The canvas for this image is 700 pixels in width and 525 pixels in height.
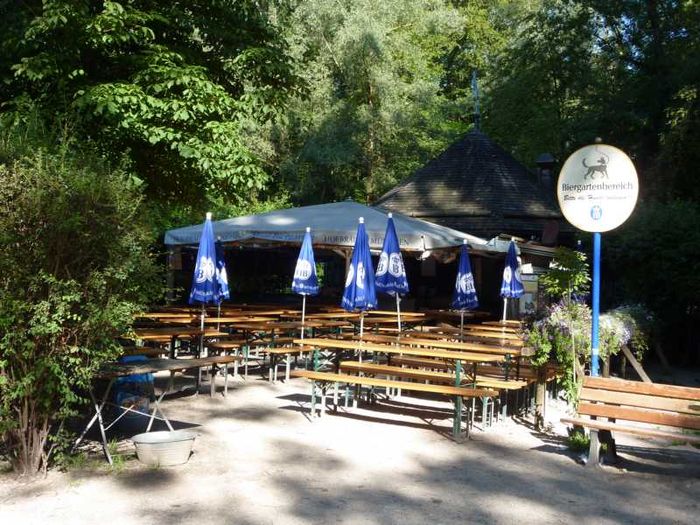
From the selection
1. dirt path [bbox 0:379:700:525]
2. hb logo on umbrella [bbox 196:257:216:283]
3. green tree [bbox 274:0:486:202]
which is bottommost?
dirt path [bbox 0:379:700:525]

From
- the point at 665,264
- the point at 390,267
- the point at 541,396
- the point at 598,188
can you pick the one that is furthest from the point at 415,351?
the point at 665,264

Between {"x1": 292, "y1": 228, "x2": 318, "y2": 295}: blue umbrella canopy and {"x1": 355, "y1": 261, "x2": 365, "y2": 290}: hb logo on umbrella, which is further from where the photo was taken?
{"x1": 292, "y1": 228, "x2": 318, "y2": 295}: blue umbrella canopy

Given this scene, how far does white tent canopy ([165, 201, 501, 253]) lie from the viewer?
13.9 m

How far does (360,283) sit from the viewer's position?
1034 cm

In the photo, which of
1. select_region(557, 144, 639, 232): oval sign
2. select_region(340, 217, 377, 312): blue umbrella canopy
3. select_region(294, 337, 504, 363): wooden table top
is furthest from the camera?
select_region(340, 217, 377, 312): blue umbrella canopy

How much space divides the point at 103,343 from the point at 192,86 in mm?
5760

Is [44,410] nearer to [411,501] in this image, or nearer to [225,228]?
[411,501]

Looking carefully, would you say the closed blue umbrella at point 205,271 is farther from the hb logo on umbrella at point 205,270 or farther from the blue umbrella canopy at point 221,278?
the blue umbrella canopy at point 221,278

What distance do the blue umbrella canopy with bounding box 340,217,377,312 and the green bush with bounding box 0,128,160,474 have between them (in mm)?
4344

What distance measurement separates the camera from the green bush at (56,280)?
18.5 feet

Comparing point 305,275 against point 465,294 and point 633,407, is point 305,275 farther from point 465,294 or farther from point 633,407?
point 633,407

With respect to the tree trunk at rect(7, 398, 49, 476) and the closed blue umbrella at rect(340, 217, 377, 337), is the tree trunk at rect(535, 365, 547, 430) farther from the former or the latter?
the tree trunk at rect(7, 398, 49, 476)

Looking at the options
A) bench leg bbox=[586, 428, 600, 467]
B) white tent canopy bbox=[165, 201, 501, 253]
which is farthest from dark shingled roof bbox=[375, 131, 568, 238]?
bench leg bbox=[586, 428, 600, 467]

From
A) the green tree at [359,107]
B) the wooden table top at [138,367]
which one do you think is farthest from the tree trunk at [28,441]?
the green tree at [359,107]
